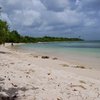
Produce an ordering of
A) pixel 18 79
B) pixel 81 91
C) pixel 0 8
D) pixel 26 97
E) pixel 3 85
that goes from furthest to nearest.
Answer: pixel 0 8
pixel 18 79
pixel 3 85
pixel 81 91
pixel 26 97

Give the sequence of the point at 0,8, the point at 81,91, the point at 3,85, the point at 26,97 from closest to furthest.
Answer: the point at 26,97
the point at 81,91
the point at 3,85
the point at 0,8

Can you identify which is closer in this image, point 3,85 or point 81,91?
point 81,91

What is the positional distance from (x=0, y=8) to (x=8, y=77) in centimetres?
2388

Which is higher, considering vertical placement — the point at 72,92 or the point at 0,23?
the point at 0,23

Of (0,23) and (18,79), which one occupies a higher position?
(0,23)

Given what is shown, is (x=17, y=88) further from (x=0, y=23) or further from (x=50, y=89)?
(x=0, y=23)

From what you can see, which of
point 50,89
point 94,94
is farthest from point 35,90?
point 94,94

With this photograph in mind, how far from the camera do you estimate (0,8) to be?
111ft

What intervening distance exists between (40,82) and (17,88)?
3.90 ft

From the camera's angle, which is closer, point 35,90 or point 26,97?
Answer: point 26,97

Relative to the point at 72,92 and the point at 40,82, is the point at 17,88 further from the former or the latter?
the point at 72,92

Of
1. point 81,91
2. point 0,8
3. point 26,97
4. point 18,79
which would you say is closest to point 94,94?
point 81,91

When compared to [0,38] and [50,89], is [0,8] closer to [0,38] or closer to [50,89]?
[0,38]

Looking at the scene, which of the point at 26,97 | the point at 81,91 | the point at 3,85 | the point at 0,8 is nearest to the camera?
the point at 26,97
